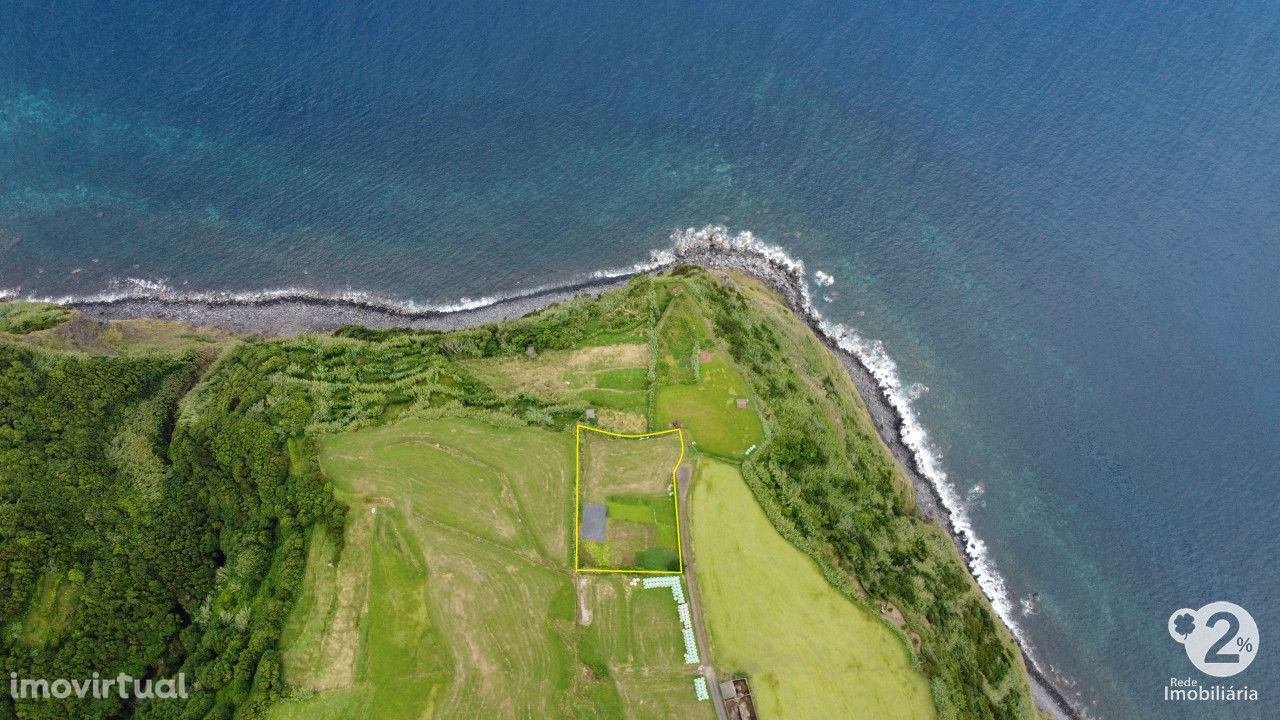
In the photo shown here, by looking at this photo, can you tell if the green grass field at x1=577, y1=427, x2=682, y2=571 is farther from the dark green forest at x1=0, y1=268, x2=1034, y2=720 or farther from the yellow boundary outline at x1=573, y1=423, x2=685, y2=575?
the dark green forest at x1=0, y1=268, x2=1034, y2=720

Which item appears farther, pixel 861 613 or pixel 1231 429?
pixel 1231 429

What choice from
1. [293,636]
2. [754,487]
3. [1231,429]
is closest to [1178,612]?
[1231,429]

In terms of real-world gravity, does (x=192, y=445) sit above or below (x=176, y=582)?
above

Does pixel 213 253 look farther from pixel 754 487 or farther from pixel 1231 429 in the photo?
pixel 1231 429

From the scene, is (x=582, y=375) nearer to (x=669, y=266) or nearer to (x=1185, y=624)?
(x=669, y=266)

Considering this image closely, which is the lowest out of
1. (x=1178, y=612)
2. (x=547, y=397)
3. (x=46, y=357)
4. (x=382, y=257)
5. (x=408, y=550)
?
(x=1178, y=612)
